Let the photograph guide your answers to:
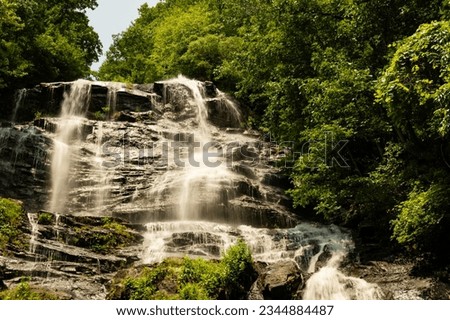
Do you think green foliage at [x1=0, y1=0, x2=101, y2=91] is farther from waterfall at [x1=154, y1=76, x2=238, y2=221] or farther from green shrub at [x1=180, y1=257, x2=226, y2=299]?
green shrub at [x1=180, y1=257, x2=226, y2=299]

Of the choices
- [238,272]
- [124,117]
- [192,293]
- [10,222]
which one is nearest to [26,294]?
[192,293]

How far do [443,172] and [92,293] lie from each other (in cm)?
933

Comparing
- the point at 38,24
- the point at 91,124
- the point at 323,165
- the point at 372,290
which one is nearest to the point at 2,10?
the point at 91,124

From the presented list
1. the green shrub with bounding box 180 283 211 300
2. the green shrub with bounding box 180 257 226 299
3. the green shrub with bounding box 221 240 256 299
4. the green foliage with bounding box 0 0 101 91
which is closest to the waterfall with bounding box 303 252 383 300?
the green shrub with bounding box 221 240 256 299

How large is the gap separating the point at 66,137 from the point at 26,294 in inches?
485

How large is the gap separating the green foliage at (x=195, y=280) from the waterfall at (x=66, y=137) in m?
7.87

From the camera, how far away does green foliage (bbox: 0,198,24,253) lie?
12.2m

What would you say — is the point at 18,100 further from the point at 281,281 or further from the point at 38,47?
the point at 281,281

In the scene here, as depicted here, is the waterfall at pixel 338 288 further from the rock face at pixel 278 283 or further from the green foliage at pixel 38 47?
the green foliage at pixel 38 47

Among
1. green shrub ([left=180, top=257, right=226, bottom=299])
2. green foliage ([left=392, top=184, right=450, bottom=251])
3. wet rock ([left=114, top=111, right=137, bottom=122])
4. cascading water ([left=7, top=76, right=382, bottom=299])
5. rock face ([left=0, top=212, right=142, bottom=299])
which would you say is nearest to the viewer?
green shrub ([left=180, top=257, right=226, bottom=299])

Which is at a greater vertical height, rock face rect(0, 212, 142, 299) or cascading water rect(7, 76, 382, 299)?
cascading water rect(7, 76, 382, 299)

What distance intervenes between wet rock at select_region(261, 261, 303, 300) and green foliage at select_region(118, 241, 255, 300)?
1.65 feet

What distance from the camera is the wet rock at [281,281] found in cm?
1031

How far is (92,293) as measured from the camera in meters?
10.9
